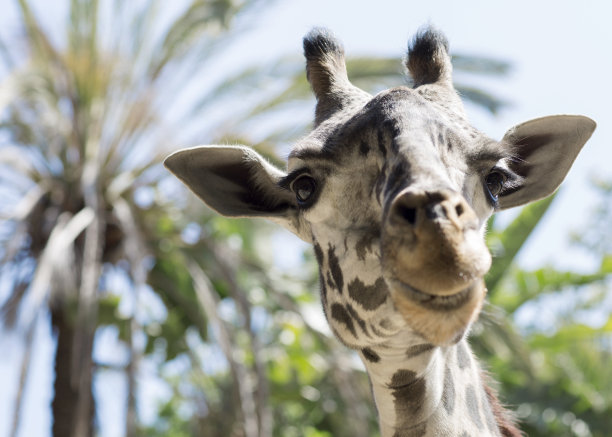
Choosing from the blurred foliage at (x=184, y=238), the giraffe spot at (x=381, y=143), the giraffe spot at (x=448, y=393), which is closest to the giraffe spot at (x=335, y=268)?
the giraffe spot at (x=381, y=143)

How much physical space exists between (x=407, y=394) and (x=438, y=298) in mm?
751

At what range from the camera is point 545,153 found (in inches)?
154

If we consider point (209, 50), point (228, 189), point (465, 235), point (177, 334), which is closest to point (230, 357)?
point (177, 334)

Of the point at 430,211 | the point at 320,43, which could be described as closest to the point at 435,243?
the point at 430,211

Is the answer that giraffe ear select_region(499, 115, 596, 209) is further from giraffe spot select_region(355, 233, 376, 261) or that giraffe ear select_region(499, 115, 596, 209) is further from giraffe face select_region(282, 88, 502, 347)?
giraffe spot select_region(355, 233, 376, 261)

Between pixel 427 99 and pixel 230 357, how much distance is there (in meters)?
6.94

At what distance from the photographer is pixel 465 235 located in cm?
254

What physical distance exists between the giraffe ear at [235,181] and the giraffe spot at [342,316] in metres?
0.60

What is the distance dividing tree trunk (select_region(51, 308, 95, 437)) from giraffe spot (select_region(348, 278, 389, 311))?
8.21 meters

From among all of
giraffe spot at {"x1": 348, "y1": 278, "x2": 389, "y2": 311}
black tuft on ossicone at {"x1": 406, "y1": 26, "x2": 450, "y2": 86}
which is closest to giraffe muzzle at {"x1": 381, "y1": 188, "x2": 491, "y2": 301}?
giraffe spot at {"x1": 348, "y1": 278, "x2": 389, "y2": 311}

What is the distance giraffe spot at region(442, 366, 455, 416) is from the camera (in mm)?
3242

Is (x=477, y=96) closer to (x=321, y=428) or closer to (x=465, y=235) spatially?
(x=321, y=428)

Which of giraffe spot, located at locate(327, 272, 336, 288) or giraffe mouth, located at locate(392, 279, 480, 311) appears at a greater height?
giraffe mouth, located at locate(392, 279, 480, 311)

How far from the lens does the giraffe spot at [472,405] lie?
3324mm
